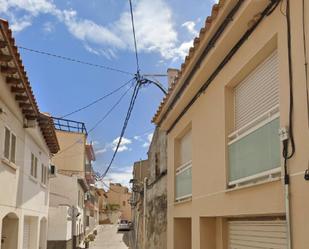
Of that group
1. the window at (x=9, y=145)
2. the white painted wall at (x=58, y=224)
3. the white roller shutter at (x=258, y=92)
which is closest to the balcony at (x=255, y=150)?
the white roller shutter at (x=258, y=92)

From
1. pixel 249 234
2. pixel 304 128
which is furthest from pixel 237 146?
pixel 304 128

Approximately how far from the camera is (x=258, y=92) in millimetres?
7242

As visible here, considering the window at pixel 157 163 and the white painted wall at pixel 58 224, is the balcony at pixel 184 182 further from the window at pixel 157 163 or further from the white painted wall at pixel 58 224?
the white painted wall at pixel 58 224

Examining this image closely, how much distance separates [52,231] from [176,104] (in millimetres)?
16388

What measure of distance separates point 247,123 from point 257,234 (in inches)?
73.2

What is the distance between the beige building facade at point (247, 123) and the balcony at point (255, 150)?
0.05ft

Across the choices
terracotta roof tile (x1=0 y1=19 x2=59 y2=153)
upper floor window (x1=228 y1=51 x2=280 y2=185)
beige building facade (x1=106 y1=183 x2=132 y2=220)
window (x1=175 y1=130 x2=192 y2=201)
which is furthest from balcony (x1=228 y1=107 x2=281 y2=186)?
beige building facade (x1=106 y1=183 x2=132 y2=220)

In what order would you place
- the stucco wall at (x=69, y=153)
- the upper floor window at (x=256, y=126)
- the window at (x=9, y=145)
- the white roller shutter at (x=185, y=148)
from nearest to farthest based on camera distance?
the upper floor window at (x=256, y=126)
the window at (x=9, y=145)
the white roller shutter at (x=185, y=148)
the stucco wall at (x=69, y=153)

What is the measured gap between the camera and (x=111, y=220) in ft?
295

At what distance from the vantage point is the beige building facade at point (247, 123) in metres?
5.21

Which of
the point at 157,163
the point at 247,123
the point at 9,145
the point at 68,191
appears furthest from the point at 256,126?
the point at 68,191

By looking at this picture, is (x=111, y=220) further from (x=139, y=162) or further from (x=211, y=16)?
(x=211, y=16)

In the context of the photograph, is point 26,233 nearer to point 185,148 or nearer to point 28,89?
point 28,89

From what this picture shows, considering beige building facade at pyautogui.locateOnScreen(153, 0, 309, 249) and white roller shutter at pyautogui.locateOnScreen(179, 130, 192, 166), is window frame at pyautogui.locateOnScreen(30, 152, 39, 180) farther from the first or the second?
beige building facade at pyautogui.locateOnScreen(153, 0, 309, 249)
